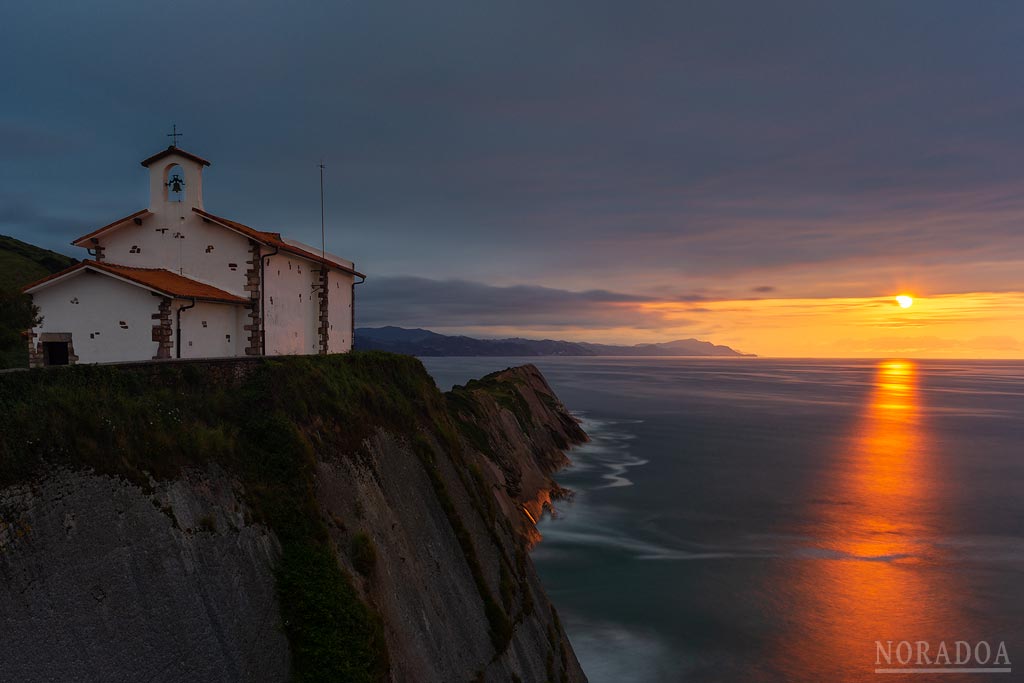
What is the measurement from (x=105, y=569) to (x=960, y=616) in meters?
34.0

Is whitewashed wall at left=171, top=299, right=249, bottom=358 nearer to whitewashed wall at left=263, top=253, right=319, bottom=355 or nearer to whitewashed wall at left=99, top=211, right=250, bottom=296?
whitewashed wall at left=263, top=253, right=319, bottom=355

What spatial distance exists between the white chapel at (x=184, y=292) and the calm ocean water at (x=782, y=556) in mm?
18707

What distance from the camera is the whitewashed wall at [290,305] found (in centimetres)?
2900

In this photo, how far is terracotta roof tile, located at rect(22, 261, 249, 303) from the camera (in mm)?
22703

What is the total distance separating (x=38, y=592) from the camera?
9.76m

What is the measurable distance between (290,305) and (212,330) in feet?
16.7

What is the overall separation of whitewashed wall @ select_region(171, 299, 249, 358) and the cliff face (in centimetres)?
767

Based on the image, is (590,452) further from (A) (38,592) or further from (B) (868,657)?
(A) (38,592)

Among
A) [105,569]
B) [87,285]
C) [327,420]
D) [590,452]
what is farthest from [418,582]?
[590,452]

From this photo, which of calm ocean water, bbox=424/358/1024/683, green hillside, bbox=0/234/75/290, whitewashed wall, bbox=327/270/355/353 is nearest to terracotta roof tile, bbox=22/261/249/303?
Answer: whitewashed wall, bbox=327/270/355/353

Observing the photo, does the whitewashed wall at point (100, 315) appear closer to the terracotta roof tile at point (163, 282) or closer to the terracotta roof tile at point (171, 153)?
the terracotta roof tile at point (163, 282)

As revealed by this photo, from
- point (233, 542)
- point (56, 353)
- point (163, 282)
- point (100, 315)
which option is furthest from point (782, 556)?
point (56, 353)

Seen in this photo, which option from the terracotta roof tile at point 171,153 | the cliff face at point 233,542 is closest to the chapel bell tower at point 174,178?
the terracotta roof tile at point 171,153

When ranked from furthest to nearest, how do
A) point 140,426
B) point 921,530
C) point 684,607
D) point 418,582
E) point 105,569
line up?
point 921,530, point 684,607, point 418,582, point 140,426, point 105,569
